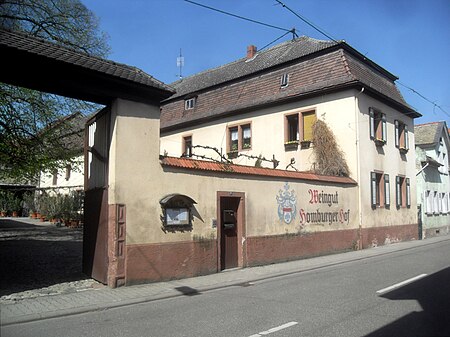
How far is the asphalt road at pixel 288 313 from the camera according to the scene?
6.00 meters

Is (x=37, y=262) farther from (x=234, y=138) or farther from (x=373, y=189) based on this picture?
(x=373, y=189)

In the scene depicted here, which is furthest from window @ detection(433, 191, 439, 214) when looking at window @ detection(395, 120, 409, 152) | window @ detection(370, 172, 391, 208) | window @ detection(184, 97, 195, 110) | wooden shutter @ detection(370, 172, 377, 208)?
window @ detection(184, 97, 195, 110)

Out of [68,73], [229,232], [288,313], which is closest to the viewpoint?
[288,313]

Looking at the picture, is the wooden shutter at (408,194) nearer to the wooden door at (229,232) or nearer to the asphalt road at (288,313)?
the asphalt road at (288,313)

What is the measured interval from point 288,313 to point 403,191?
20.3 metres

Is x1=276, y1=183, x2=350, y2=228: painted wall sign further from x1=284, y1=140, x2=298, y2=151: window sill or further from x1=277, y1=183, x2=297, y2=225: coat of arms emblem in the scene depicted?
x1=284, y1=140, x2=298, y2=151: window sill

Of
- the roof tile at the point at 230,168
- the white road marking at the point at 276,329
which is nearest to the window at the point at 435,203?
the roof tile at the point at 230,168

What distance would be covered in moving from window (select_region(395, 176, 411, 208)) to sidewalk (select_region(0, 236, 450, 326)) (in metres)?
12.6

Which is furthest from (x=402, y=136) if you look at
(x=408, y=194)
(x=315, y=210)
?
(x=315, y=210)

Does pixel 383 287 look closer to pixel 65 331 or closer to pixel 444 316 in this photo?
pixel 444 316

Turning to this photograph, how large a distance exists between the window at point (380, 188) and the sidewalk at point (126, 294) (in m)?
8.76

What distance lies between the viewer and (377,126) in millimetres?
22297

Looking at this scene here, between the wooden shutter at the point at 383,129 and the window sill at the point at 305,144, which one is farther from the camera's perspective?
the wooden shutter at the point at 383,129

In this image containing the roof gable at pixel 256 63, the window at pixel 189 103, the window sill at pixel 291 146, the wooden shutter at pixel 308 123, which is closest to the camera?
the wooden shutter at pixel 308 123
